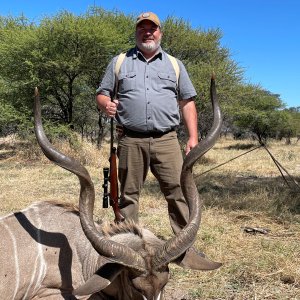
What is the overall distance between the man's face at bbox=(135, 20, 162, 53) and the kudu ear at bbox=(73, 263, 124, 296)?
1.80m

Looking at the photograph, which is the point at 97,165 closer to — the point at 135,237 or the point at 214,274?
the point at 214,274

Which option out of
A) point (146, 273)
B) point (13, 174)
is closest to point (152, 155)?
point (146, 273)

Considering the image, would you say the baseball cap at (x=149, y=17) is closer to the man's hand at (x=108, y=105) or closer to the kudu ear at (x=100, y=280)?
the man's hand at (x=108, y=105)

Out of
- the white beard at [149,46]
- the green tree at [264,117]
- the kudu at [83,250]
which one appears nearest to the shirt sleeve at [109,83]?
the white beard at [149,46]

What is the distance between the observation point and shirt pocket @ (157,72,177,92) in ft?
11.4

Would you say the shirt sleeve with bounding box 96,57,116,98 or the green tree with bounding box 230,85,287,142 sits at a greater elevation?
the green tree with bounding box 230,85,287,142

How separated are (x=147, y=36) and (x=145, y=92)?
45cm

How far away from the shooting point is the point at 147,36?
3.46 metres

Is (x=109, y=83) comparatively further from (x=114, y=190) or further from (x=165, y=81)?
(x=114, y=190)

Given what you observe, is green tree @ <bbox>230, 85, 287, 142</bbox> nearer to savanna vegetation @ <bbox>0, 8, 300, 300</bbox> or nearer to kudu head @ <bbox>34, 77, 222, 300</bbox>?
savanna vegetation @ <bbox>0, 8, 300, 300</bbox>

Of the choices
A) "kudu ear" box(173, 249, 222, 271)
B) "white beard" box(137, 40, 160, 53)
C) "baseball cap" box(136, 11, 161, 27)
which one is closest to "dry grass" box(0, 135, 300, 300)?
"kudu ear" box(173, 249, 222, 271)

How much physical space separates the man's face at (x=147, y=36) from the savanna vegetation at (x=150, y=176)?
6.34 feet

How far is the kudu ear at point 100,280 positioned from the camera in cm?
227

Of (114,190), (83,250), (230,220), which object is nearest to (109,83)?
(114,190)
